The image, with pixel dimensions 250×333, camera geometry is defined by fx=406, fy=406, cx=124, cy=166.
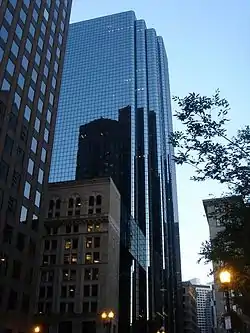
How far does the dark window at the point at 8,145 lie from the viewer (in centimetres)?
5462

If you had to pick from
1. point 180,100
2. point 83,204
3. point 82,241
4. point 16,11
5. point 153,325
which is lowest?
point 153,325

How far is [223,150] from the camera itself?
21.8 metres

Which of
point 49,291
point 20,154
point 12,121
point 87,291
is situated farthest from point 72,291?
point 12,121

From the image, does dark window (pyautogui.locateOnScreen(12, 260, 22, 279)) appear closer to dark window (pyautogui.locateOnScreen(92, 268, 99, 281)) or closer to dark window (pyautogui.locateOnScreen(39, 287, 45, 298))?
dark window (pyautogui.locateOnScreen(92, 268, 99, 281))

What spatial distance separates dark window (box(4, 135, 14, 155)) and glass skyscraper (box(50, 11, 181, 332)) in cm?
8771

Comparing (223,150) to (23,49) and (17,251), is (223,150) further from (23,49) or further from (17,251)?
(23,49)

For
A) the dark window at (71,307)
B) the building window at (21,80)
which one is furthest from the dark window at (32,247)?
the dark window at (71,307)

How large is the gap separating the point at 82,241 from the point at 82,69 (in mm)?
108453

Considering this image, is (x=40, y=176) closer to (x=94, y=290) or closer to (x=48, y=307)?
(x=94, y=290)

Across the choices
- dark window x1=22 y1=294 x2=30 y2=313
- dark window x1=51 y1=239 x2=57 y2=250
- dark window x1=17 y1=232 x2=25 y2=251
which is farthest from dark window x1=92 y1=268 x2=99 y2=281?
dark window x1=17 y1=232 x2=25 y2=251

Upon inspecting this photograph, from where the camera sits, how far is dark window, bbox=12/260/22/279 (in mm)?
53831

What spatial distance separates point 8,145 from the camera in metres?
55.3

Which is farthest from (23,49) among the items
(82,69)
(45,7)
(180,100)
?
(82,69)

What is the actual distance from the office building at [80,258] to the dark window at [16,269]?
37.6 meters
